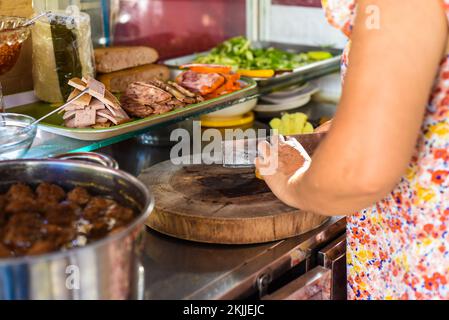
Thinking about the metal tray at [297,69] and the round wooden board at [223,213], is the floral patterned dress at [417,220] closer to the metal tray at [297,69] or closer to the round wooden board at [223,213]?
the round wooden board at [223,213]

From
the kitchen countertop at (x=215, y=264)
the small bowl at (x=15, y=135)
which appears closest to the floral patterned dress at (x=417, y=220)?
the kitchen countertop at (x=215, y=264)

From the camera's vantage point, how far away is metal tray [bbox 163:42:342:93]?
2400 millimetres

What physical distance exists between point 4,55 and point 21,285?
80 cm

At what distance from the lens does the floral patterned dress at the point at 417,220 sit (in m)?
1.21

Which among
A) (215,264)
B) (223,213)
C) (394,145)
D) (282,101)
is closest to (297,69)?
(282,101)

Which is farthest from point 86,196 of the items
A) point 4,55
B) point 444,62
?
point 444,62

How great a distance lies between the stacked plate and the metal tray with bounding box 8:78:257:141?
17.3 inches

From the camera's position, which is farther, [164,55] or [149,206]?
[164,55]

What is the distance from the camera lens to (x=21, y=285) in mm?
1010

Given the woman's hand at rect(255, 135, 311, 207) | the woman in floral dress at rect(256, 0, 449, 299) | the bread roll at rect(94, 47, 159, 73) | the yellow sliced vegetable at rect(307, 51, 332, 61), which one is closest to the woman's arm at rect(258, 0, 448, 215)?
the woman in floral dress at rect(256, 0, 449, 299)

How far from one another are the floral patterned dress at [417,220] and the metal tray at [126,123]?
630 millimetres

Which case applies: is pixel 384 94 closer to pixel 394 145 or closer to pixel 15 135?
pixel 394 145
